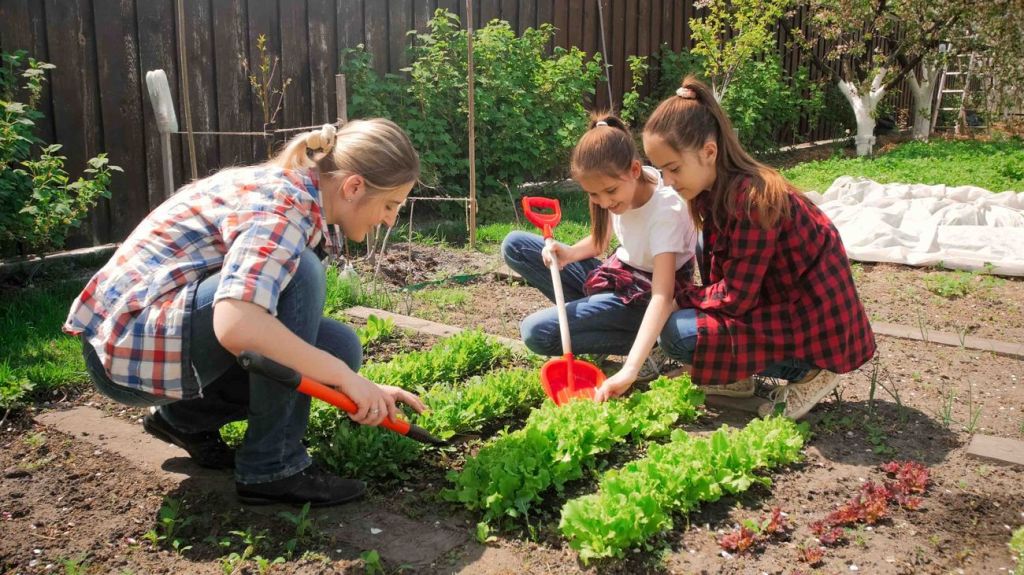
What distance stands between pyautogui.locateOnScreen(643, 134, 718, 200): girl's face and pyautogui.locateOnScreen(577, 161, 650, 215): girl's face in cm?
20

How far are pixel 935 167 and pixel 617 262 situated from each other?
810 centimetres

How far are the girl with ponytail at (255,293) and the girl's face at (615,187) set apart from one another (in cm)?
99

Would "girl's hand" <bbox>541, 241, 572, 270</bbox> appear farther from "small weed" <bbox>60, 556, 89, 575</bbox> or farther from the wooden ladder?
the wooden ladder

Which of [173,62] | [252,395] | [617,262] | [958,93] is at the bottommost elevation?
[252,395]

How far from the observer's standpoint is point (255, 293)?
202cm

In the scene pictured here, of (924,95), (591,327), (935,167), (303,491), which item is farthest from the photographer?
(924,95)

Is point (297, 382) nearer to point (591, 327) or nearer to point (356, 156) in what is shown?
point (356, 156)

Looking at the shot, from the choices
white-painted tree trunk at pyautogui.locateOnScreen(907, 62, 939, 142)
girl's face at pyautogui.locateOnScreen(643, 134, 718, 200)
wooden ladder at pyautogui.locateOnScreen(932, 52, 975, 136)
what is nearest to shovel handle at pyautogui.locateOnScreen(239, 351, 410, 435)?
girl's face at pyautogui.locateOnScreen(643, 134, 718, 200)

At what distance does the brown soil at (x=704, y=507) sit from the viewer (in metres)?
2.21

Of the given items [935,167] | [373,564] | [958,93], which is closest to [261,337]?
[373,564]

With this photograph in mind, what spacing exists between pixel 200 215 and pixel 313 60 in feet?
16.5

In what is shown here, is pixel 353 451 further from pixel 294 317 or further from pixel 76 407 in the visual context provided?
pixel 76 407

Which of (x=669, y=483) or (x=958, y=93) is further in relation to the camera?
(x=958, y=93)

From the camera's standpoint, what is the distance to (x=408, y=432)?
253cm
